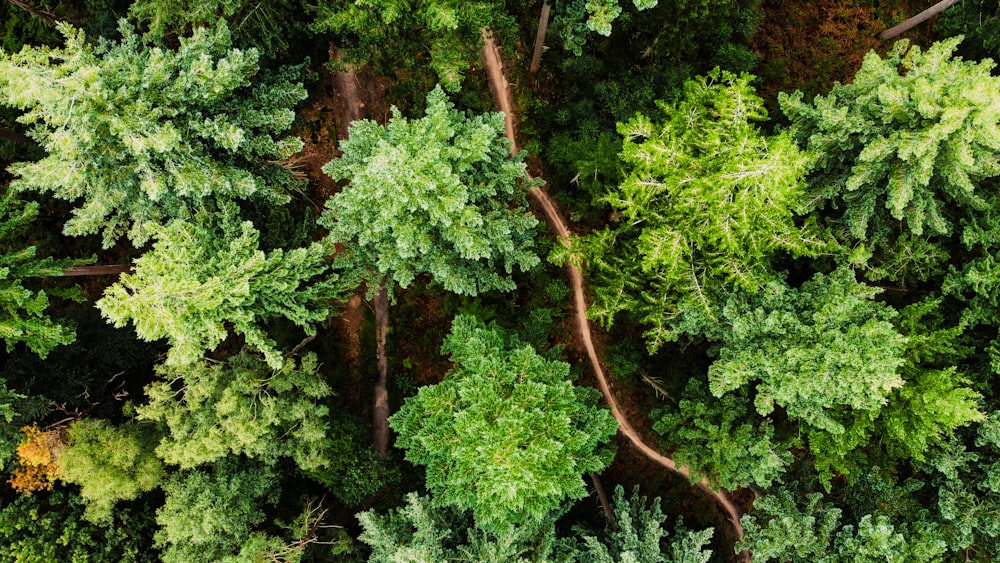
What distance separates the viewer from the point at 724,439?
2162 cm

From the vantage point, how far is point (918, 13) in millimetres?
29250

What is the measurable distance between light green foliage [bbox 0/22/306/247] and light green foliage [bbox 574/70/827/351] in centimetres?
1172

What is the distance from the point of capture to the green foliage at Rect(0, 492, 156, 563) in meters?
20.1

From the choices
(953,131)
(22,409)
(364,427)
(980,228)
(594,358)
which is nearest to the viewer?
(953,131)

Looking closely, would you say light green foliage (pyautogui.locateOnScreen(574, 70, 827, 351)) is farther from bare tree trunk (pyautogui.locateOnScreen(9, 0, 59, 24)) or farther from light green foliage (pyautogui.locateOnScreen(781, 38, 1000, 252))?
bare tree trunk (pyautogui.locateOnScreen(9, 0, 59, 24))

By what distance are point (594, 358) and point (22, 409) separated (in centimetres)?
2417

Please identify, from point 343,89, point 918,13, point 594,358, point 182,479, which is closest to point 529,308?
point 594,358

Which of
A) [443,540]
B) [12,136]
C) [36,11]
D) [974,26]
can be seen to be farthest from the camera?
[974,26]

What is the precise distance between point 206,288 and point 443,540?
42.1 ft

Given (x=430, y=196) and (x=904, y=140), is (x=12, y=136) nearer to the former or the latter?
(x=430, y=196)

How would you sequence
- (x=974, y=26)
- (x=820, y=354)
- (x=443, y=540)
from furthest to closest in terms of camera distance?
1. (x=974, y=26)
2. (x=443, y=540)
3. (x=820, y=354)

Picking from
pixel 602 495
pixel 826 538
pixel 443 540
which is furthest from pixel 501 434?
pixel 826 538

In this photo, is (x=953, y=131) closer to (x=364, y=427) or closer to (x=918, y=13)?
(x=918, y=13)

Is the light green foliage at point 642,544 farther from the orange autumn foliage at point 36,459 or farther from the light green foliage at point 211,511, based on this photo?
the orange autumn foliage at point 36,459
